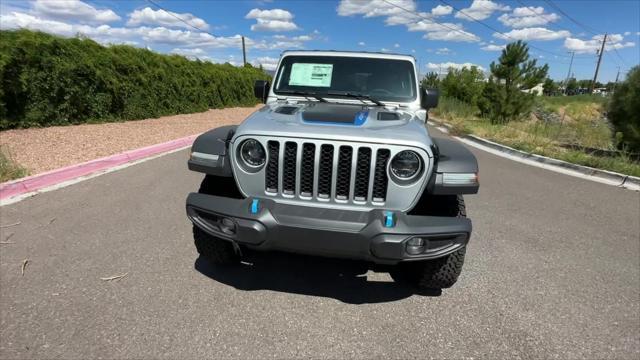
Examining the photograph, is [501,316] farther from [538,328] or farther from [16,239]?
[16,239]

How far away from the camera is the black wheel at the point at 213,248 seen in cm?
274

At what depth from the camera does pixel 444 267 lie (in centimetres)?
256

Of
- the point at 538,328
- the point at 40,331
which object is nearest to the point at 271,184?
the point at 40,331

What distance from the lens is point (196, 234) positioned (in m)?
2.77

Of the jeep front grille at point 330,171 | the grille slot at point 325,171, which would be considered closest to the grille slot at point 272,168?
the jeep front grille at point 330,171

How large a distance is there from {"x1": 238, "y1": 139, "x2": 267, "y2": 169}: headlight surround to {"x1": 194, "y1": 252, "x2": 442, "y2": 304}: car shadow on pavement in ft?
3.32

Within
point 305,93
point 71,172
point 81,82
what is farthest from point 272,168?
point 81,82

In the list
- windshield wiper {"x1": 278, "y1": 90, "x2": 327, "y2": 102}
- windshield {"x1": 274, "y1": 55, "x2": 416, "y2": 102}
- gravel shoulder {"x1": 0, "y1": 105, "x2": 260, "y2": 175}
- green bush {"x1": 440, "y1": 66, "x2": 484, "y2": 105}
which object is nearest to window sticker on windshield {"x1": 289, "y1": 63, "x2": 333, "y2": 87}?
windshield {"x1": 274, "y1": 55, "x2": 416, "y2": 102}

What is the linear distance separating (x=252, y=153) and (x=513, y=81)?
18.3 meters

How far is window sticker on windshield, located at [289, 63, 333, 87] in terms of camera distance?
11.6 ft

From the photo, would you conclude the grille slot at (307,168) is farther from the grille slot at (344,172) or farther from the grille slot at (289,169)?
the grille slot at (344,172)

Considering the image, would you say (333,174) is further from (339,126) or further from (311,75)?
(311,75)

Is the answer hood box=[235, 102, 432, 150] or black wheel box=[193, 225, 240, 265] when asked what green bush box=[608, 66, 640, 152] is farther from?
black wheel box=[193, 225, 240, 265]

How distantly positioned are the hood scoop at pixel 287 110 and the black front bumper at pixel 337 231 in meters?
0.89
